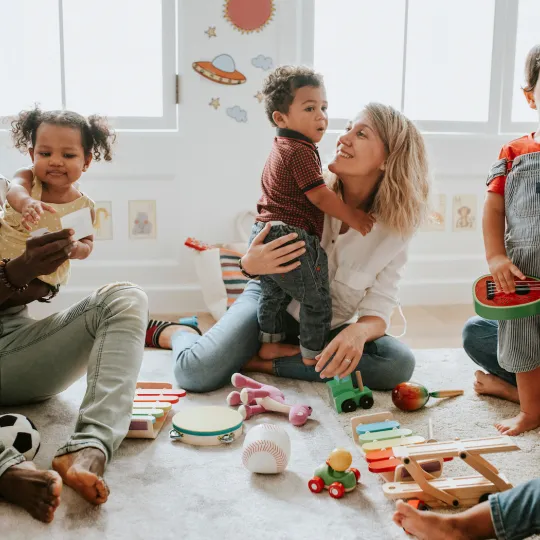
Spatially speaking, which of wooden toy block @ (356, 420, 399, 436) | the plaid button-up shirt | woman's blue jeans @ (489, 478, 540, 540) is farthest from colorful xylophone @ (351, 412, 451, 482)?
the plaid button-up shirt

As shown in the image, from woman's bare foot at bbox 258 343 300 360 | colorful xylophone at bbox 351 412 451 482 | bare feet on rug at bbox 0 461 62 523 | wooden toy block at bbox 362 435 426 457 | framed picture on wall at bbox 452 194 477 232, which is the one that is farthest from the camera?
framed picture on wall at bbox 452 194 477 232

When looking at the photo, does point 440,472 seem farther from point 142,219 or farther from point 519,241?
point 142,219

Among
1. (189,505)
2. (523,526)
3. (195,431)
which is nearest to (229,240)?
(195,431)

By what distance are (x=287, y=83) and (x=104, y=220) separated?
1.19 m

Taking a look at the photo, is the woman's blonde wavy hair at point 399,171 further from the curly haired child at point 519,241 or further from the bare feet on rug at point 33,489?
the bare feet on rug at point 33,489

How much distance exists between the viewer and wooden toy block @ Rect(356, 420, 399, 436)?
1.50 m

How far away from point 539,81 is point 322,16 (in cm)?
143

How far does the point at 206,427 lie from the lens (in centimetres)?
153

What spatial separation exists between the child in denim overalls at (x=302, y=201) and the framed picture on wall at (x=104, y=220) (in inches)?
42.0

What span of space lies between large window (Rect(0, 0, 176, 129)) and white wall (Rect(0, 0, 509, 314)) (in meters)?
0.08

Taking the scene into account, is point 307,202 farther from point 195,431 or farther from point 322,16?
point 322,16

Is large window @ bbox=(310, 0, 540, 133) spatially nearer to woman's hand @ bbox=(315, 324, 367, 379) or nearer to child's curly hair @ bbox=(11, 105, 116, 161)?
child's curly hair @ bbox=(11, 105, 116, 161)

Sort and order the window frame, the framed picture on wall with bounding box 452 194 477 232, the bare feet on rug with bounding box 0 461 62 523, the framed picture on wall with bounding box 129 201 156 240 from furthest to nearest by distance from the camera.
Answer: the framed picture on wall with bounding box 452 194 477 232 → the window frame → the framed picture on wall with bounding box 129 201 156 240 → the bare feet on rug with bounding box 0 461 62 523

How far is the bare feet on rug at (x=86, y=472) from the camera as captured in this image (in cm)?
121
